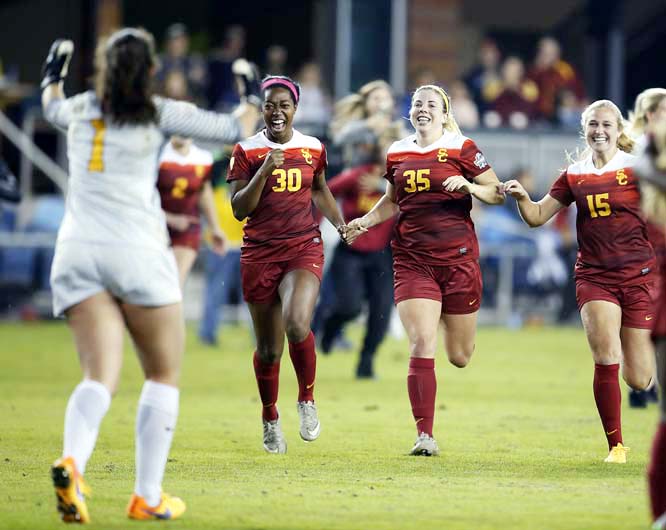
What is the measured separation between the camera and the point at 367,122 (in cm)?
1501

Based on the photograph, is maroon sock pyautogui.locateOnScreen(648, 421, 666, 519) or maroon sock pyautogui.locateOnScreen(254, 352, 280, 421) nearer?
maroon sock pyautogui.locateOnScreen(648, 421, 666, 519)

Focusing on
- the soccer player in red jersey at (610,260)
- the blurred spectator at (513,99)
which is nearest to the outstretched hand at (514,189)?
the soccer player in red jersey at (610,260)

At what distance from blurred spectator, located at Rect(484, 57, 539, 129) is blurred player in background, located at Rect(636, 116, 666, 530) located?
17446 mm

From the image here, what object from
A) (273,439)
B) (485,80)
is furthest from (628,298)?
(485,80)

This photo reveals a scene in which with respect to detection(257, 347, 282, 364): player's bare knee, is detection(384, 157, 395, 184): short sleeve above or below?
above

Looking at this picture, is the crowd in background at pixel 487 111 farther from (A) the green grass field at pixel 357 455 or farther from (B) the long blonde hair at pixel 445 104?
(B) the long blonde hair at pixel 445 104

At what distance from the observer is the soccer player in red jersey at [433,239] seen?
9.73 meters

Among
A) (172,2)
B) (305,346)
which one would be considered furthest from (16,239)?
(305,346)

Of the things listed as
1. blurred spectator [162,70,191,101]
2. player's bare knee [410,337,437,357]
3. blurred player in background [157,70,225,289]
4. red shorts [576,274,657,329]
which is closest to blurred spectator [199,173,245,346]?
blurred spectator [162,70,191,101]

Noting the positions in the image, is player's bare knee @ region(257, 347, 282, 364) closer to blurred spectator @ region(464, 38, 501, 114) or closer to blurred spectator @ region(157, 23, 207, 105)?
blurred spectator @ region(157, 23, 207, 105)

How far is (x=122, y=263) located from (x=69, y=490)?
3.48 feet

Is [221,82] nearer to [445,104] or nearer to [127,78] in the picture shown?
[445,104]

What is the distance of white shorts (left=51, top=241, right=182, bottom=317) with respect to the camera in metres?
6.89

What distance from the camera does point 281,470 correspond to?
8.95 m
